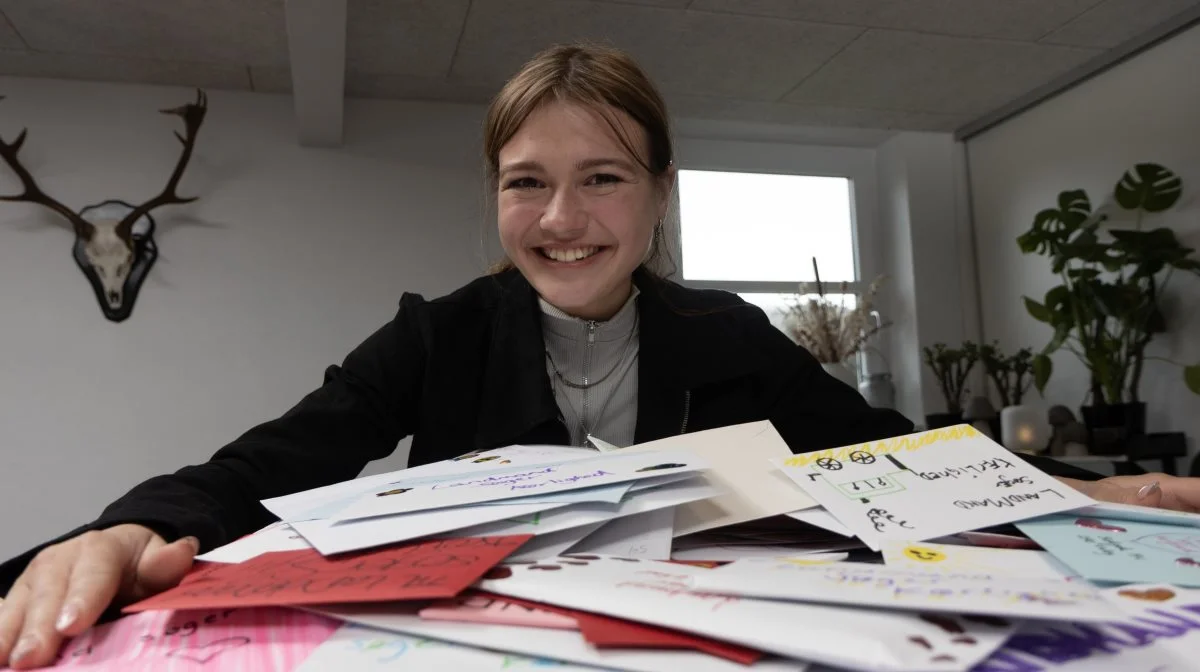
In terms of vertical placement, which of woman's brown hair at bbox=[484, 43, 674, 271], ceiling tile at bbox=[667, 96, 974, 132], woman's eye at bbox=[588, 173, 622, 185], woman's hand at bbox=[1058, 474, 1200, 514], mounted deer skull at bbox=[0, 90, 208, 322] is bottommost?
woman's hand at bbox=[1058, 474, 1200, 514]

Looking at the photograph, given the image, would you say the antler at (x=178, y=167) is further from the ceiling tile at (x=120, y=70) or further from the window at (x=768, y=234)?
the window at (x=768, y=234)

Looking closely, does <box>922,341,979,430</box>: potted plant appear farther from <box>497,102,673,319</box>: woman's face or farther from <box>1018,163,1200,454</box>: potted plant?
<box>497,102,673,319</box>: woman's face

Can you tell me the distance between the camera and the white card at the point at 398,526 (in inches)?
14.3

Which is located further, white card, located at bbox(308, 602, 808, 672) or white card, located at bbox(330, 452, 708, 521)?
white card, located at bbox(330, 452, 708, 521)

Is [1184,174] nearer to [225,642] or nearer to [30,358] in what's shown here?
[225,642]

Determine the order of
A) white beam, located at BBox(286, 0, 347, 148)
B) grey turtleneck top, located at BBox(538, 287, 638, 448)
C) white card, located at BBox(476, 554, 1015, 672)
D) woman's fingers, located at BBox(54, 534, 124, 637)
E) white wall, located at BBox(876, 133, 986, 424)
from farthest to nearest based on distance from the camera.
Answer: white wall, located at BBox(876, 133, 986, 424) < white beam, located at BBox(286, 0, 347, 148) < grey turtleneck top, located at BBox(538, 287, 638, 448) < woman's fingers, located at BBox(54, 534, 124, 637) < white card, located at BBox(476, 554, 1015, 672)

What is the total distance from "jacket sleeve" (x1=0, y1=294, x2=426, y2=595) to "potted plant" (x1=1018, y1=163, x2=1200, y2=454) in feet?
8.18

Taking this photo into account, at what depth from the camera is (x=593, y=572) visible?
0.32 metres

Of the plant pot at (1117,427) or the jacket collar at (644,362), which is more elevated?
the jacket collar at (644,362)

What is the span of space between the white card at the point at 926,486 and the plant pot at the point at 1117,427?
2.51 metres

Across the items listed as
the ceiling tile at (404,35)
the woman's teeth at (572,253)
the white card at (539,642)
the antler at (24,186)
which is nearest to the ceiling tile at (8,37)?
the antler at (24,186)

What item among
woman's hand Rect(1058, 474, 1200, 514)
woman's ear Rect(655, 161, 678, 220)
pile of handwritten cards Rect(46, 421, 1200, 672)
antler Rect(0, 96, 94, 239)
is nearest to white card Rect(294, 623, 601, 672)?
pile of handwritten cards Rect(46, 421, 1200, 672)

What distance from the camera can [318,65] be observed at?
2.34 m

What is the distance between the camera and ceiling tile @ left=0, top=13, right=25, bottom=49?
2361 mm
